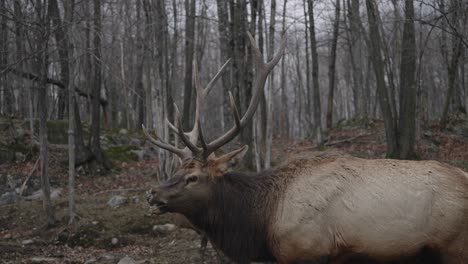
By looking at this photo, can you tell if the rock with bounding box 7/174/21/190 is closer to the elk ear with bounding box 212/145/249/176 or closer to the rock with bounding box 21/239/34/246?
the rock with bounding box 21/239/34/246

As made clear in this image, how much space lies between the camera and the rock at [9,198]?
443 inches

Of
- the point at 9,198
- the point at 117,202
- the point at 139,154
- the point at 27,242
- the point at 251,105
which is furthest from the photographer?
the point at 139,154

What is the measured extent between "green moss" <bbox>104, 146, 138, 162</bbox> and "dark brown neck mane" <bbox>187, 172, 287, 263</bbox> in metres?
10.8

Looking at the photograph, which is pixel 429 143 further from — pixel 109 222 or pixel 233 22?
pixel 109 222

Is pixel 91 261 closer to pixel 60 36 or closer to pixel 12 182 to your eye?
pixel 60 36

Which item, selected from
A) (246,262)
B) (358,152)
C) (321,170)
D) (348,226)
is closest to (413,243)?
(348,226)

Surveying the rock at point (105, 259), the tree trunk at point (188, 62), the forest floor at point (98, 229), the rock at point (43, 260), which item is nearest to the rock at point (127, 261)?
the forest floor at point (98, 229)

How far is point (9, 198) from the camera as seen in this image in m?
11.4

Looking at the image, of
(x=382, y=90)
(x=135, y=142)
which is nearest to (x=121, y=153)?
Result: (x=135, y=142)

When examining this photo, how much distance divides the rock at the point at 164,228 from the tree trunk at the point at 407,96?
5.74m

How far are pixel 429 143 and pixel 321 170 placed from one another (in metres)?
11.8

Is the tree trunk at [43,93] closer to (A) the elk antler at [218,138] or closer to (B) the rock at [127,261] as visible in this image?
(B) the rock at [127,261]

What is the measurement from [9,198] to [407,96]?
32.7 ft

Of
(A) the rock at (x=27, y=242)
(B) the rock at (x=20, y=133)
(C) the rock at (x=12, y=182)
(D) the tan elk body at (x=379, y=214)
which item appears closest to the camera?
(D) the tan elk body at (x=379, y=214)
